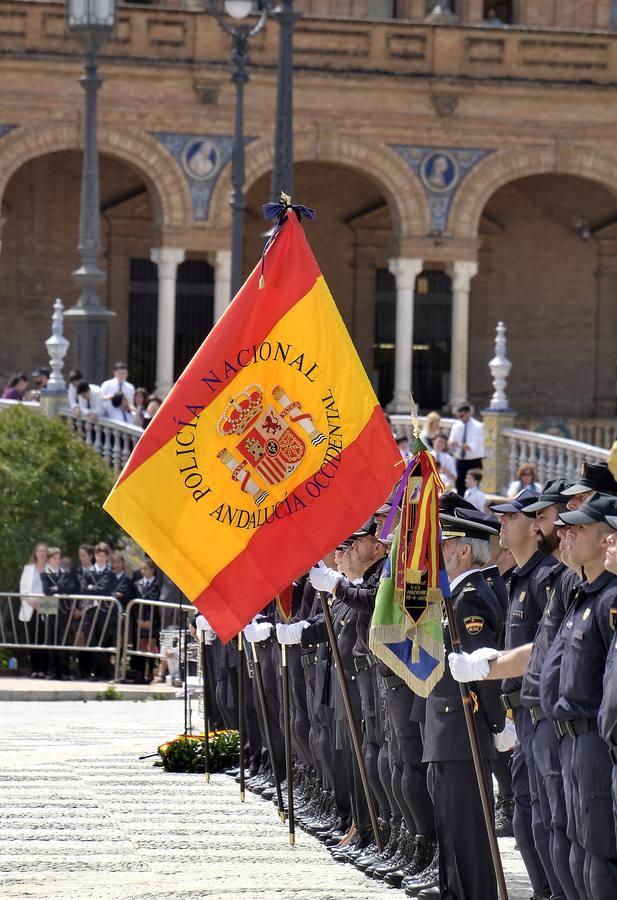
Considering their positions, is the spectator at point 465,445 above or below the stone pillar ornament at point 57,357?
below

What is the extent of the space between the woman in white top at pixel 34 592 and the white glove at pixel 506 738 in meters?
11.3

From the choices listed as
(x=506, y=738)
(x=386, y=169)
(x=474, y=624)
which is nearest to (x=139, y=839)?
(x=506, y=738)

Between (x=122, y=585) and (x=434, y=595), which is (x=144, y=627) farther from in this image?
(x=434, y=595)

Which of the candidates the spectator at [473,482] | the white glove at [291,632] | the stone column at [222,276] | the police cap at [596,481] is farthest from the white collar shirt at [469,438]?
the police cap at [596,481]

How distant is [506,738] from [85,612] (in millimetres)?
11086

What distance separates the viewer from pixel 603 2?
35.2 meters

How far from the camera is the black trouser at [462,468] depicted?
23547 mm

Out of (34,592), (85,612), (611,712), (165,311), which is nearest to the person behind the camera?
(611,712)

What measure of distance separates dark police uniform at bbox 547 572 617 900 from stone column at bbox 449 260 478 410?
1015 inches

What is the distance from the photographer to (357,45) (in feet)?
108

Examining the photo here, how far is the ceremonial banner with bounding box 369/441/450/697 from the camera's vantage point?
866 centimetres

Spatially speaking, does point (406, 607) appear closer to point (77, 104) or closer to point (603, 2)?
point (77, 104)

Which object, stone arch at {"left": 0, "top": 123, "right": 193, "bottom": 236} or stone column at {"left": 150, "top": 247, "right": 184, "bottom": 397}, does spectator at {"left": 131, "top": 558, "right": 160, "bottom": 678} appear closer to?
stone column at {"left": 150, "top": 247, "right": 184, "bottom": 397}

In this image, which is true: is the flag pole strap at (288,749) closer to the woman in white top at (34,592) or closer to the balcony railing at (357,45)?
the woman in white top at (34,592)
